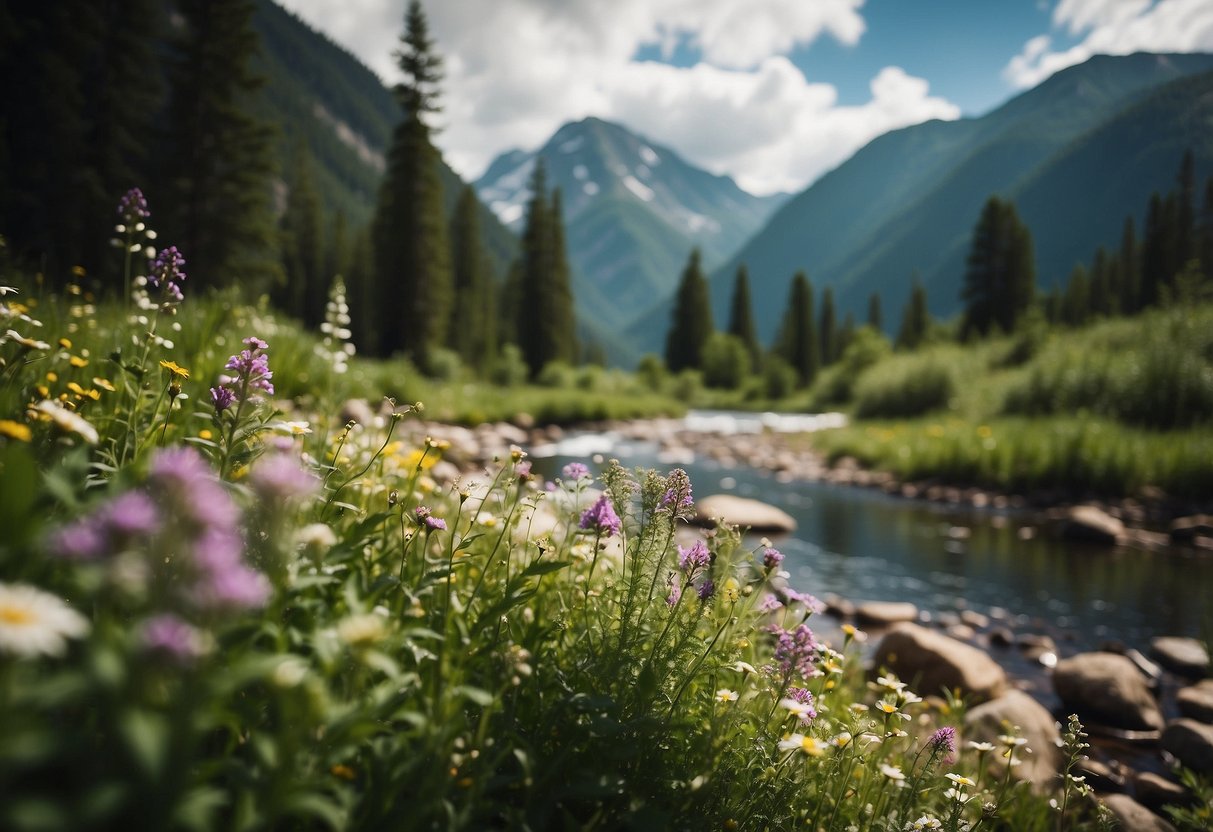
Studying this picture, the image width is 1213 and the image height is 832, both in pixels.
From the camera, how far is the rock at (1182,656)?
5.81 metres

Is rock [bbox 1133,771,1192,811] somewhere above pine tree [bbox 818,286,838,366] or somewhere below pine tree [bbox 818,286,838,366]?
below

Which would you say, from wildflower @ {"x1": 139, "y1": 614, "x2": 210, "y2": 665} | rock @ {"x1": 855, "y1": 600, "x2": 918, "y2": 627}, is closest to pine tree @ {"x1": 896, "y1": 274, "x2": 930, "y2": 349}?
rock @ {"x1": 855, "y1": 600, "x2": 918, "y2": 627}

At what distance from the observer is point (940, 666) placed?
500 cm

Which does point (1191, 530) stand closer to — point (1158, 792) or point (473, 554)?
point (1158, 792)

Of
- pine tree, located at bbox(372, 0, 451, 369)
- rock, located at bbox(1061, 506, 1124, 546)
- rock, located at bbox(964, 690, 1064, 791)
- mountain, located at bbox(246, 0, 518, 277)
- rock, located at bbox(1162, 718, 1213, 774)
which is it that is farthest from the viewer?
mountain, located at bbox(246, 0, 518, 277)

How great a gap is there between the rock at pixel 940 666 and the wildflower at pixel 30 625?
5.28 m

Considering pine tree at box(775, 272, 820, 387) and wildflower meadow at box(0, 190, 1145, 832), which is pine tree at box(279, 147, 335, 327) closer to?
pine tree at box(775, 272, 820, 387)

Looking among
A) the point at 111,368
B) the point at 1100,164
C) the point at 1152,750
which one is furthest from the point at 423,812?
the point at 1100,164

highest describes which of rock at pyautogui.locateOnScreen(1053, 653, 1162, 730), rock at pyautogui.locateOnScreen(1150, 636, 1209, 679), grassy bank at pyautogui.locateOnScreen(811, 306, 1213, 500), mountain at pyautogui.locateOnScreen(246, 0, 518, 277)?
mountain at pyautogui.locateOnScreen(246, 0, 518, 277)

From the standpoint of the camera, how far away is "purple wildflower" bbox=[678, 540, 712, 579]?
208 centimetres

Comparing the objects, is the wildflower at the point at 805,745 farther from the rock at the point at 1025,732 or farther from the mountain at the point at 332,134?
the mountain at the point at 332,134

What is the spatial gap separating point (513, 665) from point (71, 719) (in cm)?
97

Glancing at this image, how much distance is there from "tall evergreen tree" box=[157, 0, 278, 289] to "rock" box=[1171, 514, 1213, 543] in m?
20.0

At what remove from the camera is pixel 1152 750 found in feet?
15.0
